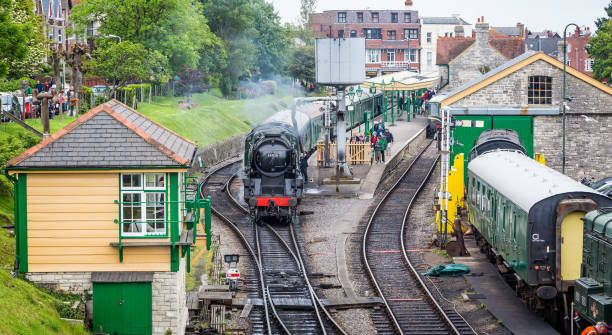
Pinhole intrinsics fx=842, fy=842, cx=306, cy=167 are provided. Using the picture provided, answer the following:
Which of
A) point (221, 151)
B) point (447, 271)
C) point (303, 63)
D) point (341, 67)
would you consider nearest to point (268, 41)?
point (303, 63)

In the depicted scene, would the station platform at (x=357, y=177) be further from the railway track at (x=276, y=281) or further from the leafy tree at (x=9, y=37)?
the leafy tree at (x=9, y=37)

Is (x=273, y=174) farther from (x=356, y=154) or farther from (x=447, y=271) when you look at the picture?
(x=356, y=154)

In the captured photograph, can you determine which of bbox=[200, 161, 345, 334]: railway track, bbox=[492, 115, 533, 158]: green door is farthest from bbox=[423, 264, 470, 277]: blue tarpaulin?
bbox=[492, 115, 533, 158]: green door

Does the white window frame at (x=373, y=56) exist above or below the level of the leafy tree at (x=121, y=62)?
above

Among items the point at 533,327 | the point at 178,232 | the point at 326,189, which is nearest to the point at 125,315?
the point at 178,232

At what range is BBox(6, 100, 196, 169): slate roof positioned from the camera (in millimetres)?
16719

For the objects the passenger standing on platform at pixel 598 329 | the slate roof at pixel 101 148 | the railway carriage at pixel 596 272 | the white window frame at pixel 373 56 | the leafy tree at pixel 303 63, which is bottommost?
A: the passenger standing on platform at pixel 598 329

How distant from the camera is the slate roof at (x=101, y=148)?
658 inches

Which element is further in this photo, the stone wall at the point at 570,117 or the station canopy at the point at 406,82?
the station canopy at the point at 406,82

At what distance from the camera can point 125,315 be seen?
17.1m

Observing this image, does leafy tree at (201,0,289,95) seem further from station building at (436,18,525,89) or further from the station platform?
the station platform

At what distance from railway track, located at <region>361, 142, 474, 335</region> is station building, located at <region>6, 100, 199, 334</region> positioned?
18.9 feet

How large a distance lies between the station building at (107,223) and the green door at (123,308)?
20 mm

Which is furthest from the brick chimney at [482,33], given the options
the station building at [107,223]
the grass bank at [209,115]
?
the station building at [107,223]
